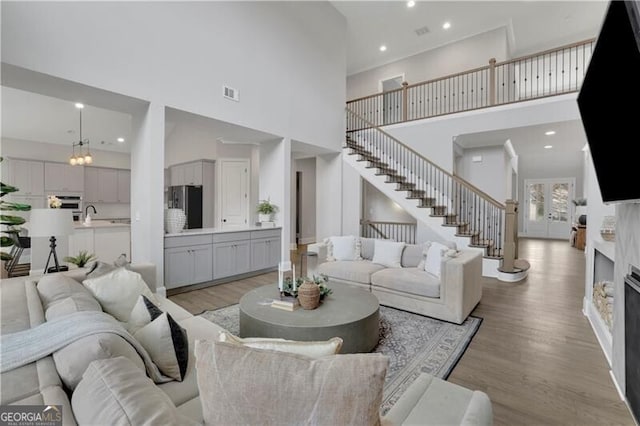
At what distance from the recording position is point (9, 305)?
167 centimetres

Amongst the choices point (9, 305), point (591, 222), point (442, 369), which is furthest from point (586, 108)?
point (9, 305)

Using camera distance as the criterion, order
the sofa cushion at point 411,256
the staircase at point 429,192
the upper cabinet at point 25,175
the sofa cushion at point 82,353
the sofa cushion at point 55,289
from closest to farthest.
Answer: the sofa cushion at point 82,353
the sofa cushion at point 55,289
the sofa cushion at point 411,256
the staircase at point 429,192
the upper cabinet at point 25,175

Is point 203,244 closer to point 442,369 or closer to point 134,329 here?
point 134,329

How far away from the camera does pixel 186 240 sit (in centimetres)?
437

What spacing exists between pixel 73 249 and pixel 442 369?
619 cm

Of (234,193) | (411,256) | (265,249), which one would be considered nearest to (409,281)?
(411,256)

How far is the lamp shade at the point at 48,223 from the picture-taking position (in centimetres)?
250

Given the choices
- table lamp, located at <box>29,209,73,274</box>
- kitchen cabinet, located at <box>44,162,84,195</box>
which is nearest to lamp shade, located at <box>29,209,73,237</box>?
table lamp, located at <box>29,209,73,274</box>

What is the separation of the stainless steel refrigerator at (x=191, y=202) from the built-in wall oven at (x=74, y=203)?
281cm

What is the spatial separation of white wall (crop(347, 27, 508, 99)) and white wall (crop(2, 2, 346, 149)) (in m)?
2.58

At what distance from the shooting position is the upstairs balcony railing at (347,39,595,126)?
704 centimetres

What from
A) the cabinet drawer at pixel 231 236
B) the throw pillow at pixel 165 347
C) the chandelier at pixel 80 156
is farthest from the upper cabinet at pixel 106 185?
the throw pillow at pixel 165 347

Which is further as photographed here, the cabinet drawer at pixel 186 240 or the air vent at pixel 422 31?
the air vent at pixel 422 31

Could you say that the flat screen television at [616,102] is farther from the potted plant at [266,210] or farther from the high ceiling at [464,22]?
the high ceiling at [464,22]
